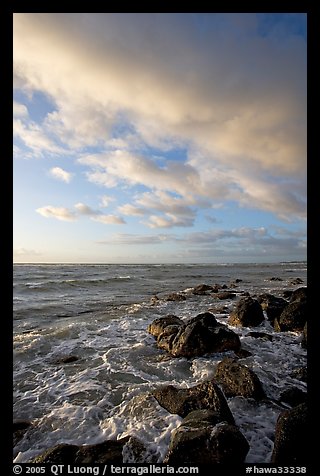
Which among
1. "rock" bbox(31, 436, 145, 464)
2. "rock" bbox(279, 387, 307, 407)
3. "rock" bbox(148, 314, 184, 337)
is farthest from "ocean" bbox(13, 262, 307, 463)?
"rock" bbox(31, 436, 145, 464)

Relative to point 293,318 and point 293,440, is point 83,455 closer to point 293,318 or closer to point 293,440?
point 293,440

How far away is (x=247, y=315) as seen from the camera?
10.1 metres

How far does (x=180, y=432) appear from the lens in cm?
364

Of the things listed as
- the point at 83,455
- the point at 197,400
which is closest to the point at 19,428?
the point at 83,455

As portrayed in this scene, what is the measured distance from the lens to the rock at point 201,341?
730 cm

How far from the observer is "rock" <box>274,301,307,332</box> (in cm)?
916

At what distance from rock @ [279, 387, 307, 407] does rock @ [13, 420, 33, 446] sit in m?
5.22

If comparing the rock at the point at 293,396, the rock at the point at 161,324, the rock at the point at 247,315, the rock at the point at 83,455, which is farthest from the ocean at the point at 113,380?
the rock at the point at 83,455

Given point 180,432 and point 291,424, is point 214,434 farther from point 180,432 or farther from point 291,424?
point 291,424

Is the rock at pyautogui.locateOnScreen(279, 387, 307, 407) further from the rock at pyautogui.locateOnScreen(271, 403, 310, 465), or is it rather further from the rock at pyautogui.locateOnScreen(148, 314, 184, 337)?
the rock at pyautogui.locateOnScreen(148, 314, 184, 337)

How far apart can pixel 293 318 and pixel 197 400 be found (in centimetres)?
668

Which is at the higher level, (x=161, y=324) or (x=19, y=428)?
(x=161, y=324)
